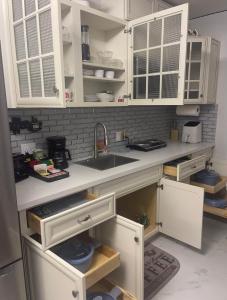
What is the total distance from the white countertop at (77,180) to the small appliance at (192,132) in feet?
1.70

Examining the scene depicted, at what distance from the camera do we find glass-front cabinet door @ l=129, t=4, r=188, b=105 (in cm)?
176

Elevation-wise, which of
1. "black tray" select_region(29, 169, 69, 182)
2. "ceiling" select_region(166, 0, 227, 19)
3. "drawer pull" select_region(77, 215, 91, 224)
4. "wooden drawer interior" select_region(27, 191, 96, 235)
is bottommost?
"drawer pull" select_region(77, 215, 91, 224)

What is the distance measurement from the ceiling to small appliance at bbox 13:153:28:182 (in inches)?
80.4

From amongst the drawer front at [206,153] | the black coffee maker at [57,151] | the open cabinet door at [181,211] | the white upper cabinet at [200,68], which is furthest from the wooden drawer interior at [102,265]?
the white upper cabinet at [200,68]

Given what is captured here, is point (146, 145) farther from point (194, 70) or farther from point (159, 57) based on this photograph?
point (194, 70)

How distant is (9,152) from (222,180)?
2.38m

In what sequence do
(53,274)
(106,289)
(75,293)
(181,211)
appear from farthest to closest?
(181,211) < (106,289) < (53,274) < (75,293)

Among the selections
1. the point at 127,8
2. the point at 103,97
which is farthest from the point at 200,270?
the point at 127,8

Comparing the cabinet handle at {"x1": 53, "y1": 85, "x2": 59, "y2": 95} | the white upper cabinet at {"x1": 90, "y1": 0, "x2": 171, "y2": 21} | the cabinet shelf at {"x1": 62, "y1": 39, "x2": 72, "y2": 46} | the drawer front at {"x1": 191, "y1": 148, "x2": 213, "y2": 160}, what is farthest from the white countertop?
the white upper cabinet at {"x1": 90, "y1": 0, "x2": 171, "y2": 21}

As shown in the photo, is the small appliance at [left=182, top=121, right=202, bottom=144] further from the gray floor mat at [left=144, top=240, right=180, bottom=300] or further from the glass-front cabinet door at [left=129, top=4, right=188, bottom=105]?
the gray floor mat at [left=144, top=240, right=180, bottom=300]

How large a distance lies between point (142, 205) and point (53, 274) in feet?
4.40

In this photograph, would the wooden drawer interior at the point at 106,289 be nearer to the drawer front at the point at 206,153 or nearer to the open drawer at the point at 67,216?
the open drawer at the point at 67,216

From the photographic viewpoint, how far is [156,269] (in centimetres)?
188

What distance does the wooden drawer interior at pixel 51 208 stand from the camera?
1.20 metres
